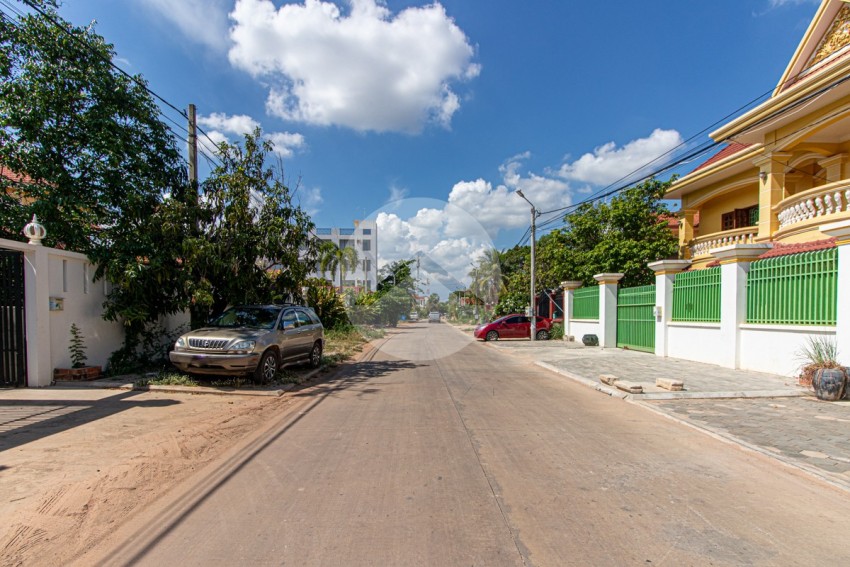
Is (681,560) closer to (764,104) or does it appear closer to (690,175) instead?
(764,104)

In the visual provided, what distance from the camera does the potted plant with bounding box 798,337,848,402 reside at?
295 inches

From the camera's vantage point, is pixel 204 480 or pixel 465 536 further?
pixel 204 480

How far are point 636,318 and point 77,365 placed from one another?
16.2 metres

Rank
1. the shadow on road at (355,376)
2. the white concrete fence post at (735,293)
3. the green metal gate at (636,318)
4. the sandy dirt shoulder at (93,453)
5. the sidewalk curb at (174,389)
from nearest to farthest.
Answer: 1. the sandy dirt shoulder at (93,453)
2. the sidewalk curb at (174,389)
3. the shadow on road at (355,376)
4. the white concrete fence post at (735,293)
5. the green metal gate at (636,318)

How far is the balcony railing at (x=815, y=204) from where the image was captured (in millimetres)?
11570

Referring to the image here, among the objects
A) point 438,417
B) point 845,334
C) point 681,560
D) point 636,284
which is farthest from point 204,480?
point 636,284

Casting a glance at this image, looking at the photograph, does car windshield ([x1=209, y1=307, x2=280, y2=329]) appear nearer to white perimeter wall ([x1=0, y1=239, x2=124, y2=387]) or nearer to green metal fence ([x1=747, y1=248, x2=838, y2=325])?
white perimeter wall ([x1=0, y1=239, x2=124, y2=387])

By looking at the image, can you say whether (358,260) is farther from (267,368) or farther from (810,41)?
(810,41)

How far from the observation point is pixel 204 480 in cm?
427

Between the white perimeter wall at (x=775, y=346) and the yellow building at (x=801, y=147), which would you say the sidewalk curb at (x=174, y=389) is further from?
the yellow building at (x=801, y=147)

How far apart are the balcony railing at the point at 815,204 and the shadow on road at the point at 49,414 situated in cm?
1606

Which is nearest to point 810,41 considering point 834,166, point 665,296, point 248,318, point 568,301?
point 834,166

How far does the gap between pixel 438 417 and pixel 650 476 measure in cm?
307

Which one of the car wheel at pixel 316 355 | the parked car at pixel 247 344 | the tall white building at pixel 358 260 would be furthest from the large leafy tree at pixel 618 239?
the parked car at pixel 247 344
